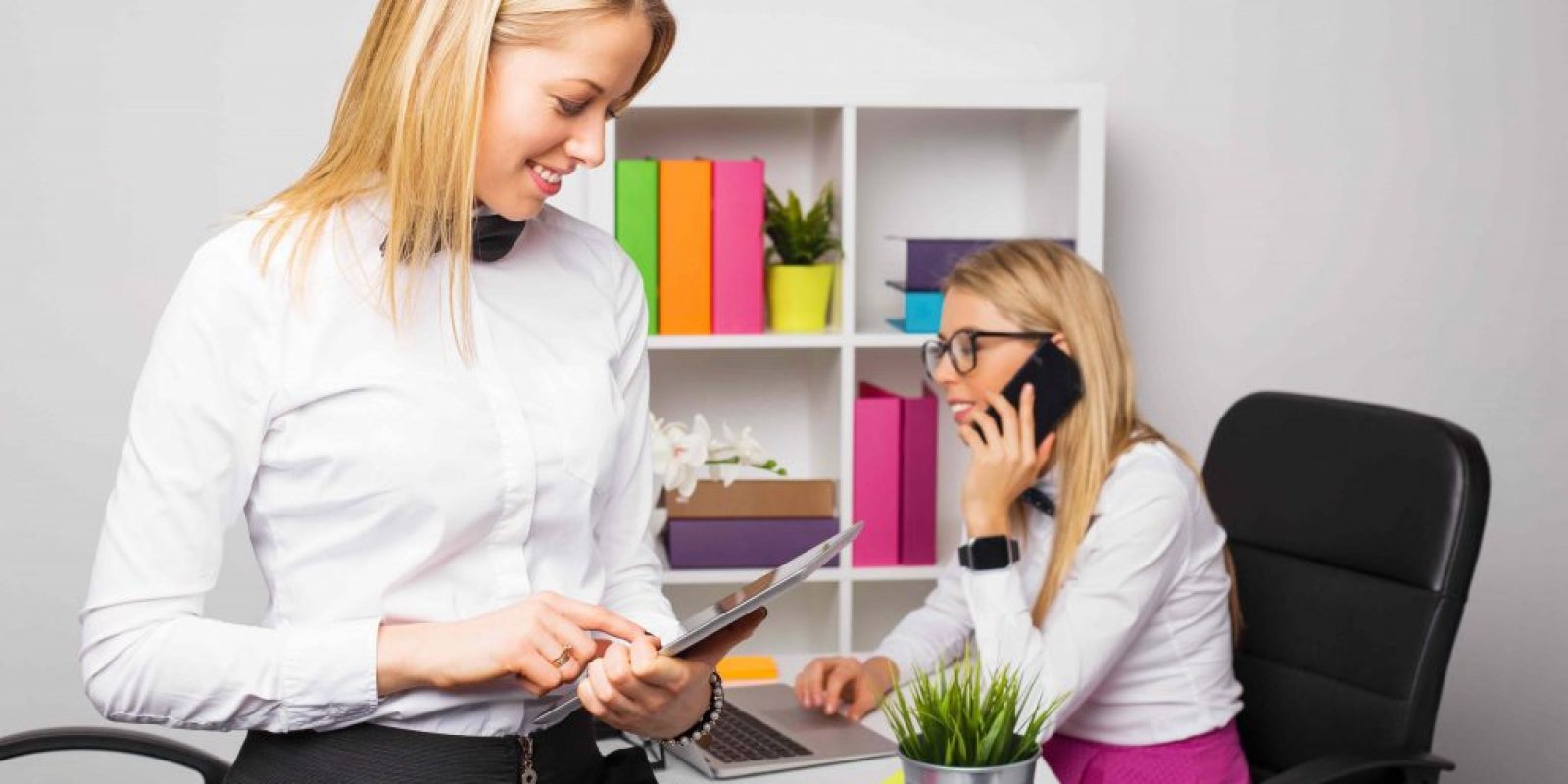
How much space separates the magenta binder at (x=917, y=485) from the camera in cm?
314

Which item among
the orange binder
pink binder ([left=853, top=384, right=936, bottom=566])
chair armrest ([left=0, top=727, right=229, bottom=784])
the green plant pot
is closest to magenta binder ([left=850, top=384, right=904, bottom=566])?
pink binder ([left=853, top=384, right=936, bottom=566])

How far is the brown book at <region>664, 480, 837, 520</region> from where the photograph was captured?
3088 mm

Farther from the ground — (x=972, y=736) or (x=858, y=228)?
(x=858, y=228)

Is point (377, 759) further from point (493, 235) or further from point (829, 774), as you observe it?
point (829, 774)

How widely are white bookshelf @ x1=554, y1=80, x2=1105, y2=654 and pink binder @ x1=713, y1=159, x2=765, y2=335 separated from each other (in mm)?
175

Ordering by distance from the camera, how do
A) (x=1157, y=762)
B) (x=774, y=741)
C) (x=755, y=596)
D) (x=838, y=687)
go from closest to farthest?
(x=755, y=596), (x=774, y=741), (x=838, y=687), (x=1157, y=762)

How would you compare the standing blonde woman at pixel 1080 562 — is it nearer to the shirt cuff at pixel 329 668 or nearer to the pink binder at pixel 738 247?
the pink binder at pixel 738 247

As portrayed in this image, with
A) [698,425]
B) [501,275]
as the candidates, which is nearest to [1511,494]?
[698,425]

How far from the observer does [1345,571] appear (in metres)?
2.33

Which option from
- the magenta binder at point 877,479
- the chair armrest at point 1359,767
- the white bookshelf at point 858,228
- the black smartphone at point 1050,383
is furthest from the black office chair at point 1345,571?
the white bookshelf at point 858,228

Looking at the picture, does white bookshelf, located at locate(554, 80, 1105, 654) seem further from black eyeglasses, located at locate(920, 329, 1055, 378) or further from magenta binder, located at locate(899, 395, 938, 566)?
black eyeglasses, located at locate(920, 329, 1055, 378)

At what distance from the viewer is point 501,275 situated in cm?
155

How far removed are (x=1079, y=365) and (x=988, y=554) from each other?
1.09ft

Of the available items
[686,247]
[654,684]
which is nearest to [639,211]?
[686,247]
